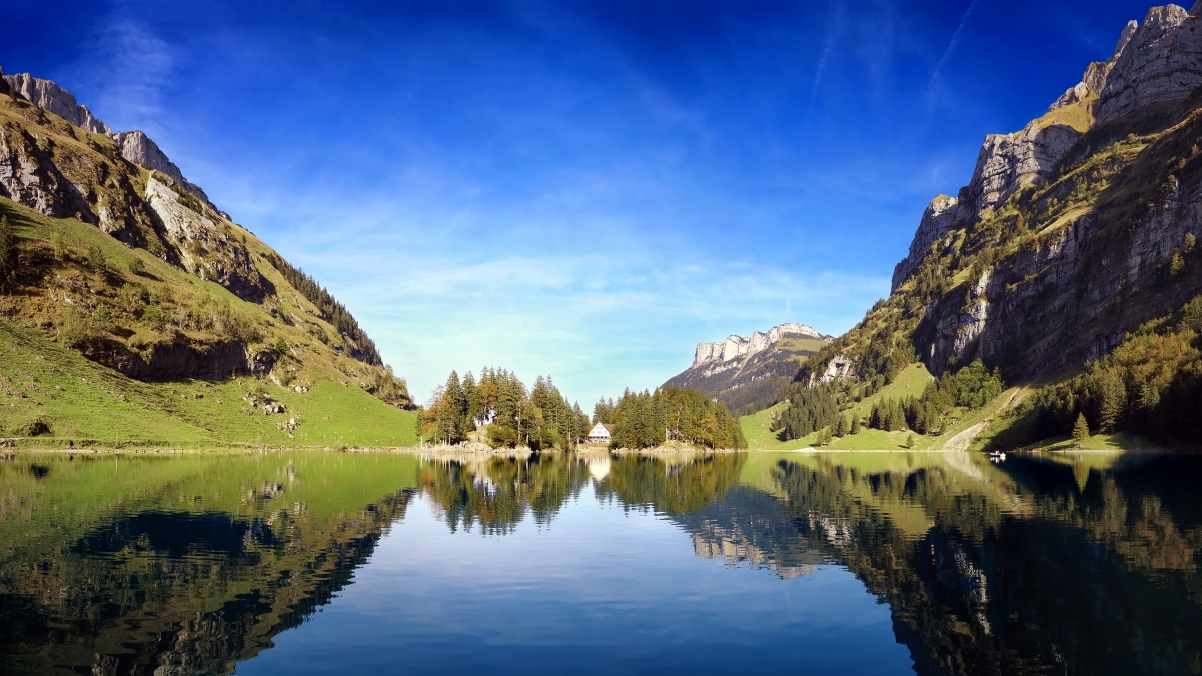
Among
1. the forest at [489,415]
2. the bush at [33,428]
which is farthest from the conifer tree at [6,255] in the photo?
the forest at [489,415]

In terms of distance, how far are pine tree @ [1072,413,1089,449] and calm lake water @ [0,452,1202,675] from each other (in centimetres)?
12087

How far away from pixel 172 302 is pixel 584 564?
171 metres

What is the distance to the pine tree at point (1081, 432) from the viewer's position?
522 ft

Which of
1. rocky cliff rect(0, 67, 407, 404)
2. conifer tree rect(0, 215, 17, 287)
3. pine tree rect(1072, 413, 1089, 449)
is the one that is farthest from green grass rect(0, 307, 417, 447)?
pine tree rect(1072, 413, 1089, 449)

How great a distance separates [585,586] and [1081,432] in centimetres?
18073

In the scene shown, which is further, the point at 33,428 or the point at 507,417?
the point at 507,417

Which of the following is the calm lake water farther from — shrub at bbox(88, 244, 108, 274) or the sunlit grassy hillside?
shrub at bbox(88, 244, 108, 274)

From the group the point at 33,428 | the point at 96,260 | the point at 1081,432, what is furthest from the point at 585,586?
the point at 1081,432

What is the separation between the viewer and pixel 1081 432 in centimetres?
16025

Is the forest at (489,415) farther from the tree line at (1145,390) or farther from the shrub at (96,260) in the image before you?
the tree line at (1145,390)

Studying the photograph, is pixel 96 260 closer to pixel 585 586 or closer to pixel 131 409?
pixel 131 409

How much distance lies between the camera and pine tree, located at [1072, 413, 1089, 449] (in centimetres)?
15912

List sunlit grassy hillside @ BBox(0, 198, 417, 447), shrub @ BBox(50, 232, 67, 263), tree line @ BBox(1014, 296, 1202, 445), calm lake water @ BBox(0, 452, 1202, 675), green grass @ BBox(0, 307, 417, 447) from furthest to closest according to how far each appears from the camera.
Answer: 1. shrub @ BBox(50, 232, 67, 263)
2. tree line @ BBox(1014, 296, 1202, 445)
3. sunlit grassy hillside @ BBox(0, 198, 417, 447)
4. green grass @ BBox(0, 307, 417, 447)
5. calm lake water @ BBox(0, 452, 1202, 675)

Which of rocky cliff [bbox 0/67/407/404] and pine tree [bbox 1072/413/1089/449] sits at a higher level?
rocky cliff [bbox 0/67/407/404]
